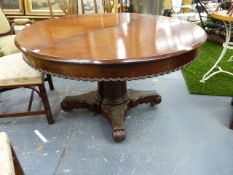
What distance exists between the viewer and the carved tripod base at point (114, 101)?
5.62ft

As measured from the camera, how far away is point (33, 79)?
1.64 metres

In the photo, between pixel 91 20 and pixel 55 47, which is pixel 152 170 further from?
pixel 91 20

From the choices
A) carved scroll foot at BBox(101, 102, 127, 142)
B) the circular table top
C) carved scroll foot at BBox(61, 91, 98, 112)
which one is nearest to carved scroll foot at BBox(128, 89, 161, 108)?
carved scroll foot at BBox(101, 102, 127, 142)

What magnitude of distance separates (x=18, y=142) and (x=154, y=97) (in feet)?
3.65

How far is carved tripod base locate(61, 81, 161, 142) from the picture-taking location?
1.71 metres

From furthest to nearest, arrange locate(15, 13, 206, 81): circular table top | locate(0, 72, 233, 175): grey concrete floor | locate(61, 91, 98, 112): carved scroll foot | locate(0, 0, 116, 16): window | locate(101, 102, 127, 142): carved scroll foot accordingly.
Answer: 1. locate(0, 0, 116, 16): window
2. locate(61, 91, 98, 112): carved scroll foot
3. locate(101, 102, 127, 142): carved scroll foot
4. locate(0, 72, 233, 175): grey concrete floor
5. locate(15, 13, 206, 81): circular table top

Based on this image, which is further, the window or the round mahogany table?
the window

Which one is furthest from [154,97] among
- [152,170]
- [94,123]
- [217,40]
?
[217,40]

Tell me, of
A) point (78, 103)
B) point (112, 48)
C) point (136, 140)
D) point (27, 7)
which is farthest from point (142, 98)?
point (27, 7)

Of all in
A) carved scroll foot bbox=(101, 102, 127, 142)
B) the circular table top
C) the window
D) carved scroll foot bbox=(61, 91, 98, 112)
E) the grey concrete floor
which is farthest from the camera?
the window

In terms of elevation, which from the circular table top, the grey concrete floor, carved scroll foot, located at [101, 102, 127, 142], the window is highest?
the window


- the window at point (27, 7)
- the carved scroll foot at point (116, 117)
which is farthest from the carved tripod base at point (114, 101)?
the window at point (27, 7)

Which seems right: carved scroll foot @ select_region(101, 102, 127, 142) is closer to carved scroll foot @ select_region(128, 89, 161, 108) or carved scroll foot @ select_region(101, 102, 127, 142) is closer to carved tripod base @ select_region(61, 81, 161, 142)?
carved tripod base @ select_region(61, 81, 161, 142)

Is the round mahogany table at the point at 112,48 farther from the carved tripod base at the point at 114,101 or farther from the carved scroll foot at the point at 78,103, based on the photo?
the carved scroll foot at the point at 78,103
